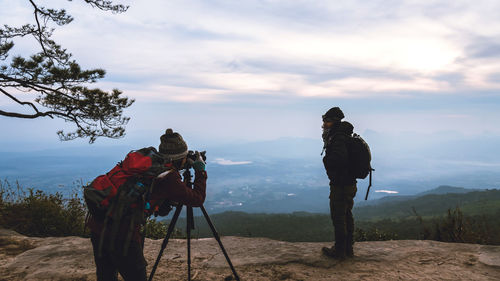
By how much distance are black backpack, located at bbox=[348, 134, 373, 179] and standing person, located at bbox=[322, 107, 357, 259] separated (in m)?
0.09

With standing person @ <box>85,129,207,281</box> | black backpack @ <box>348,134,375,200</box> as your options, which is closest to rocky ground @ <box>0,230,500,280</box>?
black backpack @ <box>348,134,375,200</box>

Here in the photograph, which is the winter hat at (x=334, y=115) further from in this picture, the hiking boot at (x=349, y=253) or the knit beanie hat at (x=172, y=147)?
the knit beanie hat at (x=172, y=147)

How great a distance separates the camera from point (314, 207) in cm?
19838

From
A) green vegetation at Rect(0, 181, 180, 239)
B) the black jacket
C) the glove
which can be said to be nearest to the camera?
the glove

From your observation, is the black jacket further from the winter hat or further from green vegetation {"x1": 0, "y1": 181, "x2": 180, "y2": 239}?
green vegetation {"x1": 0, "y1": 181, "x2": 180, "y2": 239}

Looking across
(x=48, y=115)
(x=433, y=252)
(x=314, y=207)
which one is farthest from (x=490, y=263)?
(x=314, y=207)

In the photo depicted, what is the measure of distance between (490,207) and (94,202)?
73.5 meters

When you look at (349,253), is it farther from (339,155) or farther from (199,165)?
(199,165)

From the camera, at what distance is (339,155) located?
512 centimetres

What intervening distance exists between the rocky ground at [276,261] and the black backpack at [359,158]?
5.56ft

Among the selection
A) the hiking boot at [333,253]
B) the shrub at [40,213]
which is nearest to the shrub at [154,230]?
the shrub at [40,213]

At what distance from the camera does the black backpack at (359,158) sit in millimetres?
5191

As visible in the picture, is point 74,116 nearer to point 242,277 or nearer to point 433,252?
point 242,277

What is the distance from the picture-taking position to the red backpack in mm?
2832
